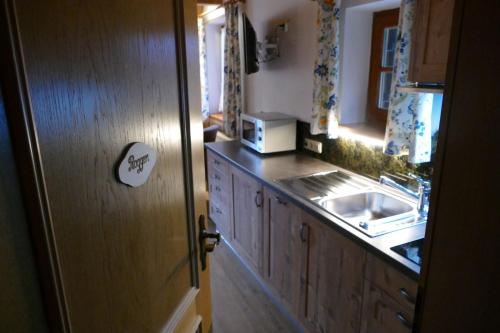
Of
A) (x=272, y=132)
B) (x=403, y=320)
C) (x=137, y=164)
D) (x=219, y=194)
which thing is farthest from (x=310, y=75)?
(x=137, y=164)

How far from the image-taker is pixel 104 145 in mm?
643

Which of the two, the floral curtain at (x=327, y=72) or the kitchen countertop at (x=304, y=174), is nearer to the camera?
the kitchen countertop at (x=304, y=174)

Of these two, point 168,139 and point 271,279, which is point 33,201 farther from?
point 271,279

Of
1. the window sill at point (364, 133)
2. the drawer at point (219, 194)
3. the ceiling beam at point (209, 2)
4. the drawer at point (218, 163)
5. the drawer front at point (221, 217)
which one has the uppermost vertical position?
the ceiling beam at point (209, 2)

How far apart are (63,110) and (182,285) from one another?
2.07 feet

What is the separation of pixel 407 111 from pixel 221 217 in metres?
1.94

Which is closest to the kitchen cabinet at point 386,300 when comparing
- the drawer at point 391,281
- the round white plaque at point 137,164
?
the drawer at point 391,281

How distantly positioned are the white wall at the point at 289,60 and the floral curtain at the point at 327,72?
0.30m

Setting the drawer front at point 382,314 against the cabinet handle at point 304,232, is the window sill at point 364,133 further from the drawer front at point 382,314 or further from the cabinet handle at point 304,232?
the drawer front at point 382,314

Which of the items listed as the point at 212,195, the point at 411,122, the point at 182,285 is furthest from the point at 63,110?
the point at 212,195

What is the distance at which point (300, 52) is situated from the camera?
9.21 ft

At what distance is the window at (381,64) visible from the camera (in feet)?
7.47

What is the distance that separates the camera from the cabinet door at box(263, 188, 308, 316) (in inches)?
78.4

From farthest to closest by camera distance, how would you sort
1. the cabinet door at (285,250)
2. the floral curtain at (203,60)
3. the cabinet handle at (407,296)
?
the floral curtain at (203,60)
the cabinet door at (285,250)
the cabinet handle at (407,296)
